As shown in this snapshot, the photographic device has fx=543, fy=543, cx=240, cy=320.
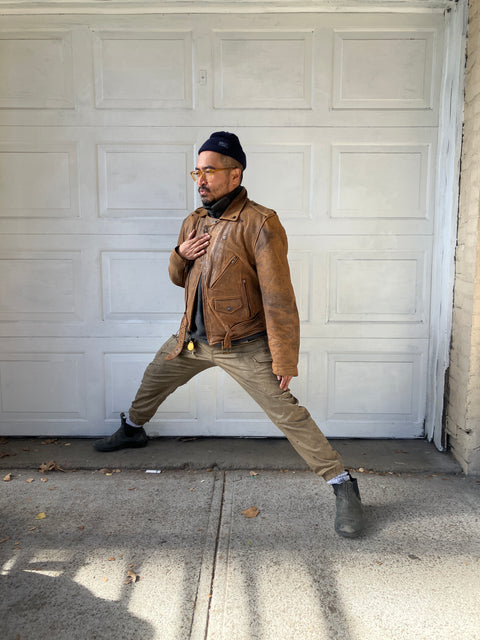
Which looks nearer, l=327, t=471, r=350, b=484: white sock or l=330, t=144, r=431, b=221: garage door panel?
l=327, t=471, r=350, b=484: white sock

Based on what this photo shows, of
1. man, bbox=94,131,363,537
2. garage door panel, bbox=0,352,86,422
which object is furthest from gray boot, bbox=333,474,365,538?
garage door panel, bbox=0,352,86,422

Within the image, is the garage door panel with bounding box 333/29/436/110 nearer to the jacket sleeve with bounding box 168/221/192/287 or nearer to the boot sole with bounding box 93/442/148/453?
the jacket sleeve with bounding box 168/221/192/287

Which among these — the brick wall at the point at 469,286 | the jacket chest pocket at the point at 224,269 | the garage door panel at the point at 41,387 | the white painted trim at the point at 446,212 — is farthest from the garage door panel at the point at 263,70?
the garage door panel at the point at 41,387

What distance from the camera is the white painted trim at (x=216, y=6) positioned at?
377 cm

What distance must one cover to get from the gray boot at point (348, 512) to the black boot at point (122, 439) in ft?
5.24

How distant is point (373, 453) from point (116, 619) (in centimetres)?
230

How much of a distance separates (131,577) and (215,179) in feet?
6.63

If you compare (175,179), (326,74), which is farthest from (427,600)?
(326,74)

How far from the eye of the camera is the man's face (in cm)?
286

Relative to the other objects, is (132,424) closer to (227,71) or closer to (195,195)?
(195,195)

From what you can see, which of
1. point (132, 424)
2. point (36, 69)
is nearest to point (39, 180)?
point (36, 69)

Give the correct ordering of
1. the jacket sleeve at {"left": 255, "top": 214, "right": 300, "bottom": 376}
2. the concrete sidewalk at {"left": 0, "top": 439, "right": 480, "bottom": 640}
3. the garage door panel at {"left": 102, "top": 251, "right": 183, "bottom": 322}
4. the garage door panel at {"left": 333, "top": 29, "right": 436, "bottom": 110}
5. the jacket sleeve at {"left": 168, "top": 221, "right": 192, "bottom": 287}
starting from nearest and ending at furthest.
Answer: the concrete sidewalk at {"left": 0, "top": 439, "right": 480, "bottom": 640}
the jacket sleeve at {"left": 255, "top": 214, "right": 300, "bottom": 376}
the jacket sleeve at {"left": 168, "top": 221, "right": 192, "bottom": 287}
the garage door panel at {"left": 333, "top": 29, "right": 436, "bottom": 110}
the garage door panel at {"left": 102, "top": 251, "right": 183, "bottom": 322}

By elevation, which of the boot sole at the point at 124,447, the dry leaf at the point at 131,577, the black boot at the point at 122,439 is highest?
the black boot at the point at 122,439

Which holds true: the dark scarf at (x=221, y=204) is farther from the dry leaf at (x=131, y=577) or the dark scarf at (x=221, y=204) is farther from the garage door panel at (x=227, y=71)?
the dry leaf at (x=131, y=577)
